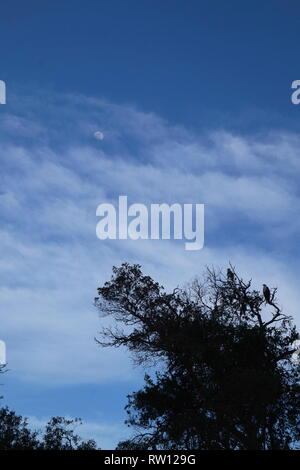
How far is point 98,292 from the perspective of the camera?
26.2 meters

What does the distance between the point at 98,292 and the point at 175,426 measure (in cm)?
746

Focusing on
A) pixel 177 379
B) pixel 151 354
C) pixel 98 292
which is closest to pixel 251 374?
pixel 177 379

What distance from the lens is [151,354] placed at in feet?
82.7

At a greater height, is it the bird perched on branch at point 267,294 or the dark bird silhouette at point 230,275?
the dark bird silhouette at point 230,275

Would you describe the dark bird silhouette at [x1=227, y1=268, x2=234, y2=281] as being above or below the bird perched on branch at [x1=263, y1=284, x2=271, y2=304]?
above

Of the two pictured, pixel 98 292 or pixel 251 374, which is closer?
pixel 251 374
